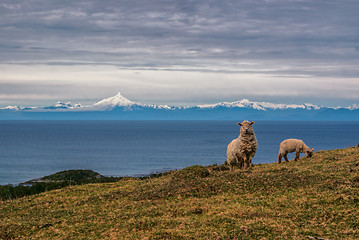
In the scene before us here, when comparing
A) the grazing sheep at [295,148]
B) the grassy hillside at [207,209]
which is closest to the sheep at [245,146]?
the grassy hillside at [207,209]

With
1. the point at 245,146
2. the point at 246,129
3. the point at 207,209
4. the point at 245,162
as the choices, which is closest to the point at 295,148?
the point at 245,162

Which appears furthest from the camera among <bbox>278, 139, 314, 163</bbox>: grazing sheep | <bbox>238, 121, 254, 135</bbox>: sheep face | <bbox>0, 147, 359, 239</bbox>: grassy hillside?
<bbox>278, 139, 314, 163</bbox>: grazing sheep

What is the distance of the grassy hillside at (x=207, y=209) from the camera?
1252 centimetres

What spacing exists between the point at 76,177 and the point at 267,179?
48.4 meters

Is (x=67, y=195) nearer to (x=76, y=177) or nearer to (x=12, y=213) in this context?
(x=12, y=213)

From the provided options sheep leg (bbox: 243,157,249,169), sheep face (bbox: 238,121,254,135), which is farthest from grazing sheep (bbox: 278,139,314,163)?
sheep face (bbox: 238,121,254,135)

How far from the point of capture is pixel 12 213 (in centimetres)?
1789

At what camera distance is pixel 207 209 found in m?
15.2

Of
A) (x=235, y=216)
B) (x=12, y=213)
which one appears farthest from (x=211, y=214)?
(x=12, y=213)

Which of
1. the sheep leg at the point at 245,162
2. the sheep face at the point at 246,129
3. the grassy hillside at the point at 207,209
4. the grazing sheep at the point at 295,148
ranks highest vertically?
the sheep face at the point at 246,129

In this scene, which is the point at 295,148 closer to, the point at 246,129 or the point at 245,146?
the point at 245,146

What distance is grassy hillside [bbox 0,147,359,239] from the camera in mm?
12516

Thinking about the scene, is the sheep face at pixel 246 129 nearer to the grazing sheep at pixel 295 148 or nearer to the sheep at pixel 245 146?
the sheep at pixel 245 146

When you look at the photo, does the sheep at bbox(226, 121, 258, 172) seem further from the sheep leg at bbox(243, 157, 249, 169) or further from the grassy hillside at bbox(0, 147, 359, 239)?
the grassy hillside at bbox(0, 147, 359, 239)
